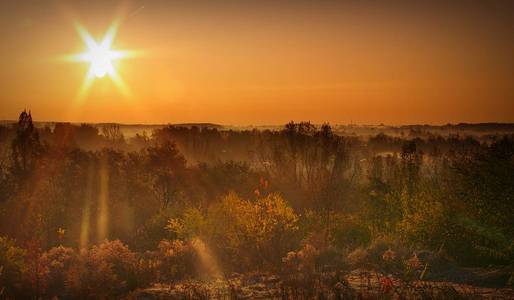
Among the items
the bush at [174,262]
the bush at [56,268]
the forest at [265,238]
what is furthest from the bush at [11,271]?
the bush at [174,262]

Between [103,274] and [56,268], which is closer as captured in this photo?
[103,274]

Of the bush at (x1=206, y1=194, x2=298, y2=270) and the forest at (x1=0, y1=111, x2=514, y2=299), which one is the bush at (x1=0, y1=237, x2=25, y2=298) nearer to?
the forest at (x1=0, y1=111, x2=514, y2=299)

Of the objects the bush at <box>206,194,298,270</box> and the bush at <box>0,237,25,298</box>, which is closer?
the bush at <box>0,237,25,298</box>

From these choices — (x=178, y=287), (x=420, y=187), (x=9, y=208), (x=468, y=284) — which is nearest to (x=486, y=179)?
(x=468, y=284)

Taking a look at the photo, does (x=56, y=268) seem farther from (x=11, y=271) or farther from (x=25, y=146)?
(x=25, y=146)

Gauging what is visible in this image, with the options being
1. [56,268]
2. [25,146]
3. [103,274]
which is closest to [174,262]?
[103,274]

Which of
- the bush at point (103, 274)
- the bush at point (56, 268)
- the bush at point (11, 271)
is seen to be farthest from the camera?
the bush at point (56, 268)

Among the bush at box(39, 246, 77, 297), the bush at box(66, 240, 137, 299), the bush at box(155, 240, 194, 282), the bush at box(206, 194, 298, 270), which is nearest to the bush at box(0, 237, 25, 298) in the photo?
the bush at box(39, 246, 77, 297)

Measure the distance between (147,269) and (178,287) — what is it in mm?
1801

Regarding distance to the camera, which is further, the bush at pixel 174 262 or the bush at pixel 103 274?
the bush at pixel 174 262

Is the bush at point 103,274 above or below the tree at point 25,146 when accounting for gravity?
below

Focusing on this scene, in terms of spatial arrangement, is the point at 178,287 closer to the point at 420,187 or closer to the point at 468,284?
the point at 468,284

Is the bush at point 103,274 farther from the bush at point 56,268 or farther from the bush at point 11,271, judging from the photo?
the bush at point 11,271

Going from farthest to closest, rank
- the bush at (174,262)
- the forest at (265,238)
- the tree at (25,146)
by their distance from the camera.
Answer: the tree at (25,146) → the bush at (174,262) → the forest at (265,238)
